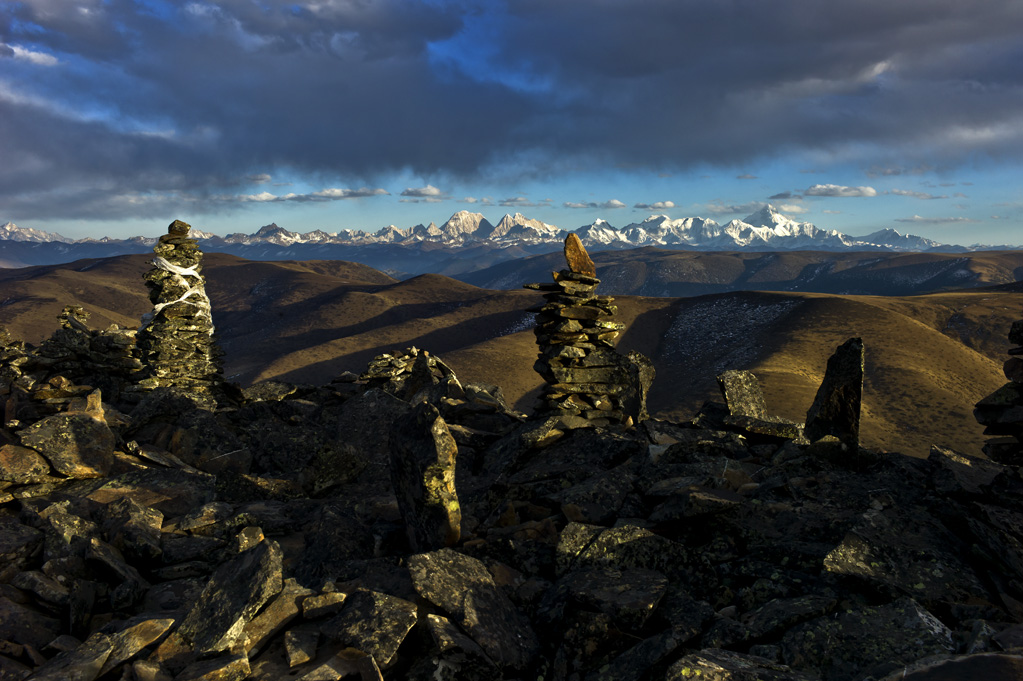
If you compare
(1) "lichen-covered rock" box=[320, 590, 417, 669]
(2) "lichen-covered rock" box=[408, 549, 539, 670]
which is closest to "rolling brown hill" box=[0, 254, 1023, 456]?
(2) "lichen-covered rock" box=[408, 549, 539, 670]

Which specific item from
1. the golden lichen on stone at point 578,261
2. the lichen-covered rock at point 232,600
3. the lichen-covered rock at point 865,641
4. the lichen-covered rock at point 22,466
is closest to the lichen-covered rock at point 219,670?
the lichen-covered rock at point 232,600

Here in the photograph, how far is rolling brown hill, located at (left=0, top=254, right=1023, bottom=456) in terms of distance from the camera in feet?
184

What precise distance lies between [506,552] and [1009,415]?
26.8 ft

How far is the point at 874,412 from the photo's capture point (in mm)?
52781

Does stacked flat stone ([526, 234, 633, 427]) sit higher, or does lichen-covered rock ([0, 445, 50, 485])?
stacked flat stone ([526, 234, 633, 427])

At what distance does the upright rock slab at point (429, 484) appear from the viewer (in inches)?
304

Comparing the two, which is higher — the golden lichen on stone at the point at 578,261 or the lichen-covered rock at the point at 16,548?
the golden lichen on stone at the point at 578,261

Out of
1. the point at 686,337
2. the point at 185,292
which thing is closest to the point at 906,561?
the point at 185,292

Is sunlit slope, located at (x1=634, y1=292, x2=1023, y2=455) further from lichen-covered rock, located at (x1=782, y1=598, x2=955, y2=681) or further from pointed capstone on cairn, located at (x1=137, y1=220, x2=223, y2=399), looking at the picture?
lichen-covered rock, located at (x1=782, y1=598, x2=955, y2=681)

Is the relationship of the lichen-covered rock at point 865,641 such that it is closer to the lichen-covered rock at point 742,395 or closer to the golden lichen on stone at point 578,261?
the lichen-covered rock at point 742,395

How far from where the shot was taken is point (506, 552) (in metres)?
7.64

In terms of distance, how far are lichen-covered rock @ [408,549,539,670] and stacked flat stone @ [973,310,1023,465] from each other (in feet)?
26.3

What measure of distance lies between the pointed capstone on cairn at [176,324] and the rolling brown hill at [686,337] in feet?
68.9

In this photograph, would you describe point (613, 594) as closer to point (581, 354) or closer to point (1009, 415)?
point (1009, 415)
